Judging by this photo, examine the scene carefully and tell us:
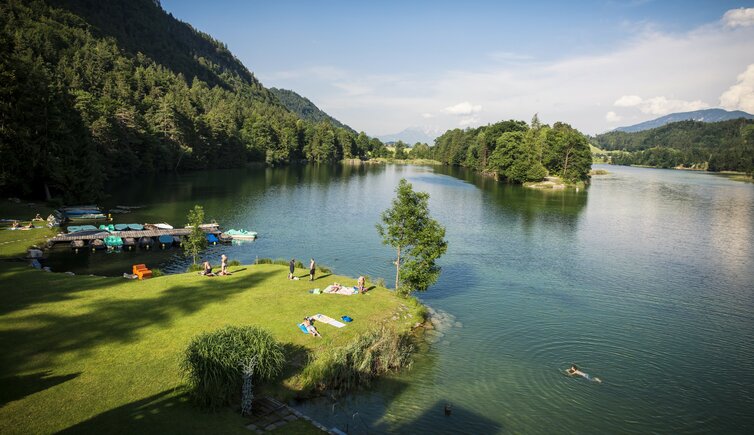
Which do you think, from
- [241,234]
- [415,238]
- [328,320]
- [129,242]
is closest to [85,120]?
[129,242]

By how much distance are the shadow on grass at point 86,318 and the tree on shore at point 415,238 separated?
494 inches

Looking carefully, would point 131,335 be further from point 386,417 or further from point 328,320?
point 386,417

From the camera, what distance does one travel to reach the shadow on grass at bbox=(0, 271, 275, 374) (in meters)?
20.2

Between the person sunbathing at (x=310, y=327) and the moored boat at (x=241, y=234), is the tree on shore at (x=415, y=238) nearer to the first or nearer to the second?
the person sunbathing at (x=310, y=327)

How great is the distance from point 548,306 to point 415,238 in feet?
44.2

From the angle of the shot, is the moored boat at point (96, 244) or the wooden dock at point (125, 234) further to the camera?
the moored boat at point (96, 244)

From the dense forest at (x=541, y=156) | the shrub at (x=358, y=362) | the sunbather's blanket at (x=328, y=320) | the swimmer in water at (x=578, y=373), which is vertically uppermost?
A: the dense forest at (x=541, y=156)

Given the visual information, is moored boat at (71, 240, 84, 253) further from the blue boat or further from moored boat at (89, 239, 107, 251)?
the blue boat

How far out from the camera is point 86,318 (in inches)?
939

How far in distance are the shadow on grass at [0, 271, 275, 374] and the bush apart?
6025 millimetres

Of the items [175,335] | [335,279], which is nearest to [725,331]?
[335,279]

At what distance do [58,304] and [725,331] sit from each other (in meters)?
46.6

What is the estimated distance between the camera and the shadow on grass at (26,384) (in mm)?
16766

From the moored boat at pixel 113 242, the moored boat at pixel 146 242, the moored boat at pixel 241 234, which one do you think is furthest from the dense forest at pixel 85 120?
the moored boat at pixel 241 234
